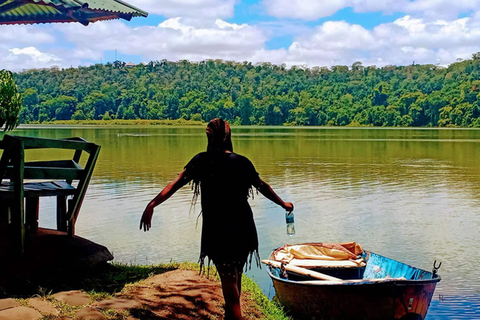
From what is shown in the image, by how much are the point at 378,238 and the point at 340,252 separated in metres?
4.69

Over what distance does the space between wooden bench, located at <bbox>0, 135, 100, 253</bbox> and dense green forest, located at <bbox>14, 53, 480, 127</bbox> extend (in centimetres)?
11443

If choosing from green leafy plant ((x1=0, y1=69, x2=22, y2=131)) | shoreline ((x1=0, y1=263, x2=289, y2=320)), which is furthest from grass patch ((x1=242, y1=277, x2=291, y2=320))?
green leafy plant ((x1=0, y1=69, x2=22, y2=131))

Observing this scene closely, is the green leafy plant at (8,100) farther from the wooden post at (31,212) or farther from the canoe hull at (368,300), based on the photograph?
the canoe hull at (368,300)

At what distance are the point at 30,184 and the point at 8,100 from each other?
3.65 ft

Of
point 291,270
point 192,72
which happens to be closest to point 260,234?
point 291,270

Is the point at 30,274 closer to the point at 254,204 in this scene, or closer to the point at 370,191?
the point at 254,204

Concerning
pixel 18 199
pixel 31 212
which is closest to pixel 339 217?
pixel 31 212

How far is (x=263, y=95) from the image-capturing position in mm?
147625

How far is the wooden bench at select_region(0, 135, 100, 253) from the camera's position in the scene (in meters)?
6.39

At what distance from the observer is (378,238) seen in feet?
43.2

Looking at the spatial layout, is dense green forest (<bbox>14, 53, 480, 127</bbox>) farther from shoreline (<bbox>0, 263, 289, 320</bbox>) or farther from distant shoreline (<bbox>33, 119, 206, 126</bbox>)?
shoreline (<bbox>0, 263, 289, 320</bbox>)

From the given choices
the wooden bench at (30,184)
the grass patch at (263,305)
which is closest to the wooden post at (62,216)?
the wooden bench at (30,184)

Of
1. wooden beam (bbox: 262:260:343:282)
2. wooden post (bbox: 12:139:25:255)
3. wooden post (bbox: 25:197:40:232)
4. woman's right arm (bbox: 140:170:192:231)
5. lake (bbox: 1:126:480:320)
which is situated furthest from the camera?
lake (bbox: 1:126:480:320)

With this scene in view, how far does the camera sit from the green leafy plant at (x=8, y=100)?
6.41 meters
